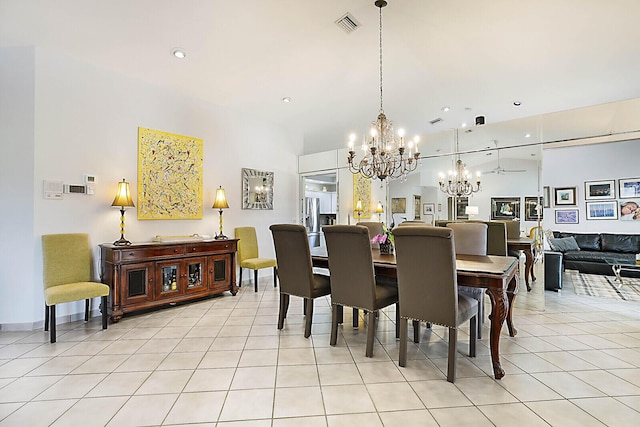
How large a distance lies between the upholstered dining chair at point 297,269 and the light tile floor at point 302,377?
347 millimetres

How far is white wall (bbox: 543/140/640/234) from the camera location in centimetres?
440

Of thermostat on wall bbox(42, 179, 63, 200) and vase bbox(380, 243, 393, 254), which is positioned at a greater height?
thermostat on wall bbox(42, 179, 63, 200)

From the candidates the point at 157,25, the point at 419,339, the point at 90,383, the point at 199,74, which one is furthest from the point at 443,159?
the point at 90,383

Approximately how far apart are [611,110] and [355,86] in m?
3.15

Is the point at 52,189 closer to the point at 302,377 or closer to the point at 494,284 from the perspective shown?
the point at 302,377

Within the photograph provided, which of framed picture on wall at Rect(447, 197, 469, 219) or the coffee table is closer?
framed picture on wall at Rect(447, 197, 469, 219)

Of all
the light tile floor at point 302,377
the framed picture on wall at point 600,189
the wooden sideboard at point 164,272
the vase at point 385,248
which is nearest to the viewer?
the light tile floor at point 302,377

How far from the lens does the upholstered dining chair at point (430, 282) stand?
216 cm

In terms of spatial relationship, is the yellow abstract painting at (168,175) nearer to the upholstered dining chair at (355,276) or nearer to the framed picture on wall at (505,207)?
the upholstered dining chair at (355,276)

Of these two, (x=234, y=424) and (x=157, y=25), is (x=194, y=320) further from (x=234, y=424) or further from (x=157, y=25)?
(x=157, y=25)

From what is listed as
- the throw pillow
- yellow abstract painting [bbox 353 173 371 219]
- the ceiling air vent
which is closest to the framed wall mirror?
yellow abstract painting [bbox 353 173 371 219]

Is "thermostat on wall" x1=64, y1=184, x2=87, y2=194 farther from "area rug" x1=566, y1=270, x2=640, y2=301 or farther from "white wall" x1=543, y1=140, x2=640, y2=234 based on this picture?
"area rug" x1=566, y1=270, x2=640, y2=301

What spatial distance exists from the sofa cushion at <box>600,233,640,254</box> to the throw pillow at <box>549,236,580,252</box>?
42cm

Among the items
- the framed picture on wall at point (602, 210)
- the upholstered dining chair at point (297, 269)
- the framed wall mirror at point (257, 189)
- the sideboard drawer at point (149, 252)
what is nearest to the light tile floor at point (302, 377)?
the upholstered dining chair at point (297, 269)
